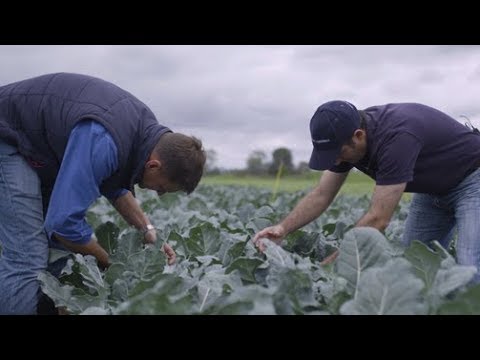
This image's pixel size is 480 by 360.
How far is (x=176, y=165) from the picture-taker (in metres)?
3.60

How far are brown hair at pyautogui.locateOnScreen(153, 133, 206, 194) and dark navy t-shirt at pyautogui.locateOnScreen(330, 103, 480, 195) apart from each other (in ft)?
3.95

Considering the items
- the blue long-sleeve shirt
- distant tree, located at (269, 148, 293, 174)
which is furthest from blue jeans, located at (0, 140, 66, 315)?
distant tree, located at (269, 148, 293, 174)

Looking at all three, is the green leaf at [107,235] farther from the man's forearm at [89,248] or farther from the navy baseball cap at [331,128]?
the navy baseball cap at [331,128]

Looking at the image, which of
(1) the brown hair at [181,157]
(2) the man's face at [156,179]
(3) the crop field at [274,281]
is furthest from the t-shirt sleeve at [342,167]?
(2) the man's face at [156,179]

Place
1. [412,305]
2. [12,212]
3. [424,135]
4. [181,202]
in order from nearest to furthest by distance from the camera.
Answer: [412,305], [12,212], [424,135], [181,202]

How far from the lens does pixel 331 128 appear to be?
3.86 metres

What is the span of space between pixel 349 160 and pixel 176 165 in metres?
1.28

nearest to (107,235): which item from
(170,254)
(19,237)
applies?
(170,254)

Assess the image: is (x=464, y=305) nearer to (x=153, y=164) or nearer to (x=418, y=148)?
(x=418, y=148)

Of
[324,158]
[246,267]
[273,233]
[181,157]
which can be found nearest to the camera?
[246,267]

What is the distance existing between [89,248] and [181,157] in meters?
0.81

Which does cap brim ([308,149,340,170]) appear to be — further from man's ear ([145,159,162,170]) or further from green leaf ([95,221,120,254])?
green leaf ([95,221,120,254])
